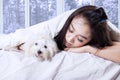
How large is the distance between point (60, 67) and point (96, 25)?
10.5 inches

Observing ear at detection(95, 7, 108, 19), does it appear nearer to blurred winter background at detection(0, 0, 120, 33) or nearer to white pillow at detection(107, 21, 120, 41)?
white pillow at detection(107, 21, 120, 41)

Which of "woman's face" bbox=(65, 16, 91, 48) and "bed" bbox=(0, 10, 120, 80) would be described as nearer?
"bed" bbox=(0, 10, 120, 80)

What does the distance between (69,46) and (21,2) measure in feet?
4.94

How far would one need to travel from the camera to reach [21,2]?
2.52m

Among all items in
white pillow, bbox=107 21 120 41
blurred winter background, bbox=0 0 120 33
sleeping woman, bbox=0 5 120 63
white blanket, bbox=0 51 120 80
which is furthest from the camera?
blurred winter background, bbox=0 0 120 33

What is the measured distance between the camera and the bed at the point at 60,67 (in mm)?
985

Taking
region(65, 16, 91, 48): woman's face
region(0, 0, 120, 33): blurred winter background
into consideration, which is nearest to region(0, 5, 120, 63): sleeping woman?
region(65, 16, 91, 48): woman's face

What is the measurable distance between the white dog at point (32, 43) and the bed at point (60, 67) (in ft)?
0.32

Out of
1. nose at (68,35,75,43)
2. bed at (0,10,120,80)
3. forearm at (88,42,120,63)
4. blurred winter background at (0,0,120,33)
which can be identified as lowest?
bed at (0,10,120,80)

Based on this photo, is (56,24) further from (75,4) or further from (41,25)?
(75,4)

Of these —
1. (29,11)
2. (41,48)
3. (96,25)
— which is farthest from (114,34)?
(29,11)

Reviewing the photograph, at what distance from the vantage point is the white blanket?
0.98 m

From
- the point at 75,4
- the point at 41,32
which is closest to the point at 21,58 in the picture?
the point at 41,32

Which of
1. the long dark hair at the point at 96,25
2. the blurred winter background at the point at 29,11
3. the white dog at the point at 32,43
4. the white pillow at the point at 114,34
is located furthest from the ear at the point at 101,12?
the blurred winter background at the point at 29,11
